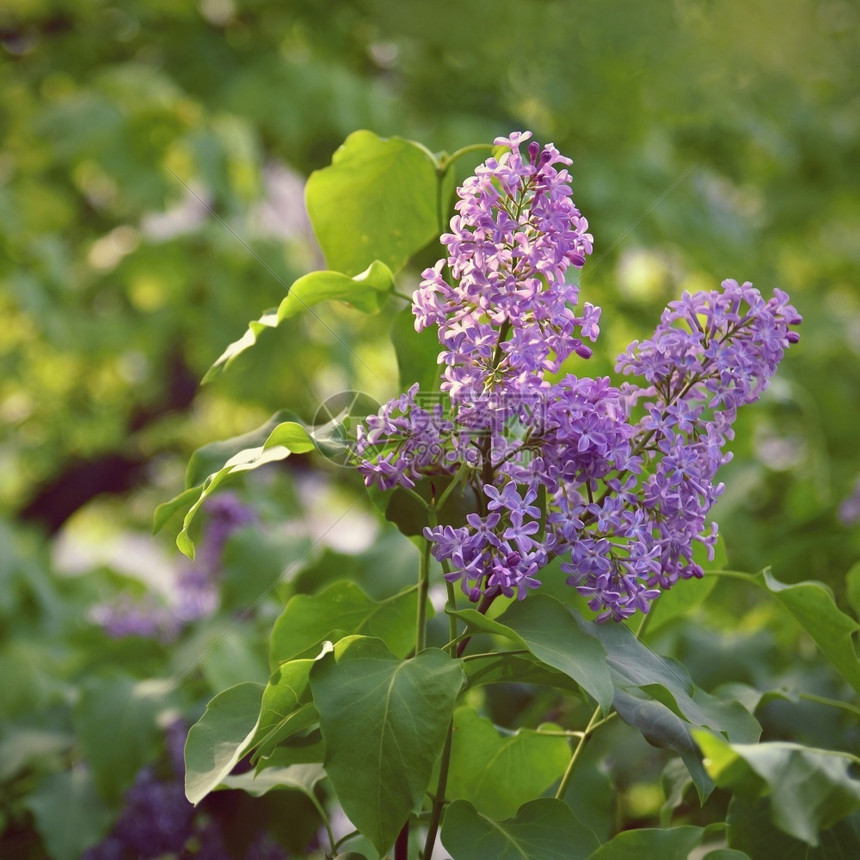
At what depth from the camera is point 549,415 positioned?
0.60 meters

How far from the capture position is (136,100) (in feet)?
9.80

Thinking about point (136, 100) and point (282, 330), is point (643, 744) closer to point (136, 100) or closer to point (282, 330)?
point (136, 100)

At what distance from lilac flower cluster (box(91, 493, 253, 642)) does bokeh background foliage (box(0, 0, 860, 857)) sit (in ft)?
0.13

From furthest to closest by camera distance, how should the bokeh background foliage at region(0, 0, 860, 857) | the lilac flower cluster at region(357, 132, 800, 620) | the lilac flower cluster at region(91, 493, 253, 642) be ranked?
the bokeh background foliage at region(0, 0, 860, 857)
the lilac flower cluster at region(91, 493, 253, 642)
the lilac flower cluster at region(357, 132, 800, 620)

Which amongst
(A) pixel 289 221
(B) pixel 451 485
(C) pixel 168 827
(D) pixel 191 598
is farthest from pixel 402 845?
(A) pixel 289 221

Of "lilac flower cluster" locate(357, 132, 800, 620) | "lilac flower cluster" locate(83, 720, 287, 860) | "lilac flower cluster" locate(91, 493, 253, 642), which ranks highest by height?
"lilac flower cluster" locate(357, 132, 800, 620)

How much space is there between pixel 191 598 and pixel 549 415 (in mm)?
1075

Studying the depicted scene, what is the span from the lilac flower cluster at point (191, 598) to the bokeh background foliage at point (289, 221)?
4 cm

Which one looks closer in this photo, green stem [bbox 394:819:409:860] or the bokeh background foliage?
green stem [bbox 394:819:409:860]

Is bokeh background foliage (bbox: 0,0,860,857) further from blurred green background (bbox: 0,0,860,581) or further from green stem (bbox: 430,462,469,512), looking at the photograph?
green stem (bbox: 430,462,469,512)

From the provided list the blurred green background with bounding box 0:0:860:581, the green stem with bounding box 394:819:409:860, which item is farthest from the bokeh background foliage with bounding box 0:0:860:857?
Answer: the green stem with bounding box 394:819:409:860

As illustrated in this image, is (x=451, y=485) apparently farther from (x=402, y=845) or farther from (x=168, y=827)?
(x=168, y=827)

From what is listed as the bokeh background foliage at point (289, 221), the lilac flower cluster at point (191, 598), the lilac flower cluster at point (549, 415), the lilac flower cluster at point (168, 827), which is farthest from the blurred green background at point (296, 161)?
the lilac flower cluster at point (549, 415)

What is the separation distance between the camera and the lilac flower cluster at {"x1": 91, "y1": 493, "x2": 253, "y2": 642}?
150 centimetres
